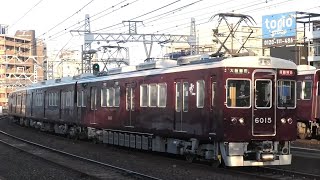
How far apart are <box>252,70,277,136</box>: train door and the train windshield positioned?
26 centimetres

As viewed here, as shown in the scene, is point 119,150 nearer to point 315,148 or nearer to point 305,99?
point 315,148

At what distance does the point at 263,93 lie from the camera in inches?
548

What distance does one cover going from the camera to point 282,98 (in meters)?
14.1

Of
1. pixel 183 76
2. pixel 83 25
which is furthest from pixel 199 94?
pixel 83 25

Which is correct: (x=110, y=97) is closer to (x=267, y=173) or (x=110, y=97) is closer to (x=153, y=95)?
(x=153, y=95)

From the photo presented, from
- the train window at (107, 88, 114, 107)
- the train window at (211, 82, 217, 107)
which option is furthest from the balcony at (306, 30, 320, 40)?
the train window at (211, 82, 217, 107)

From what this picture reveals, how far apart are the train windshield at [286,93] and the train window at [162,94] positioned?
153 inches

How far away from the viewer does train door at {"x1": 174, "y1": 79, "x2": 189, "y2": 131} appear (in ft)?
49.9

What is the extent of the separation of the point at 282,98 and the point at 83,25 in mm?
31758

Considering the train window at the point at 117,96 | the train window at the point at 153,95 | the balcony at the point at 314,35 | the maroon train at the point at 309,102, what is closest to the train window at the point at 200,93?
the train window at the point at 153,95

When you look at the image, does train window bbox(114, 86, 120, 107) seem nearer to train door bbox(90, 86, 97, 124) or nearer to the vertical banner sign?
train door bbox(90, 86, 97, 124)

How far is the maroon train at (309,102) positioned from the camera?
24.2 meters

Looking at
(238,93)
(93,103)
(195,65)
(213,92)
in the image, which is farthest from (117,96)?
(238,93)

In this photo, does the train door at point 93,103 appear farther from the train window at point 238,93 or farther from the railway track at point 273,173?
the train window at point 238,93
